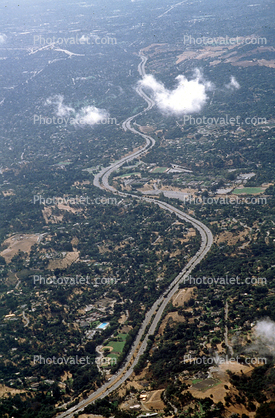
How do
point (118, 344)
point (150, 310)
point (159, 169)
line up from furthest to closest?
1. point (159, 169)
2. point (150, 310)
3. point (118, 344)

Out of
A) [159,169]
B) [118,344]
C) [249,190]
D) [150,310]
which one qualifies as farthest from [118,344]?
[159,169]

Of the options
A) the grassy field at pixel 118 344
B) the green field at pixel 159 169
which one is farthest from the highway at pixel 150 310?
the green field at pixel 159 169

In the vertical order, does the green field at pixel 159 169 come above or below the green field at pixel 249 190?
above

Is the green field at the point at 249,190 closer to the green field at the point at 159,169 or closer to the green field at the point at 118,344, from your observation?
the green field at the point at 159,169

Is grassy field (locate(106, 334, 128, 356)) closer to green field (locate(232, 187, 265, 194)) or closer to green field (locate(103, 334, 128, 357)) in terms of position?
green field (locate(103, 334, 128, 357))

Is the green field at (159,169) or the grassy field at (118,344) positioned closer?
the grassy field at (118,344)

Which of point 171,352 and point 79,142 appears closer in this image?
point 171,352

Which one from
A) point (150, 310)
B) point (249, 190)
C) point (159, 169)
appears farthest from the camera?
point (159, 169)

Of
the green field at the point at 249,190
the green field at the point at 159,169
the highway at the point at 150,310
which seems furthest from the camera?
the green field at the point at 159,169

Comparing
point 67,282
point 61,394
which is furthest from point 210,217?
point 61,394

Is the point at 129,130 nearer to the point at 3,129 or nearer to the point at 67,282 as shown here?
the point at 3,129

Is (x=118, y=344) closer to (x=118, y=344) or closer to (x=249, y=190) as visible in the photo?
(x=118, y=344)
